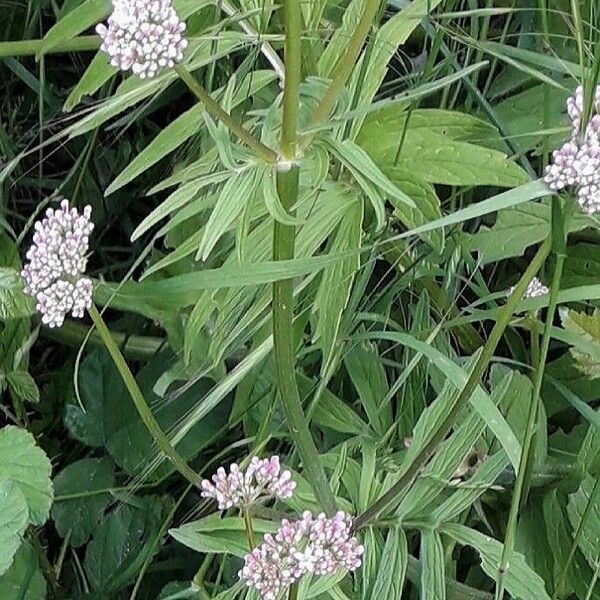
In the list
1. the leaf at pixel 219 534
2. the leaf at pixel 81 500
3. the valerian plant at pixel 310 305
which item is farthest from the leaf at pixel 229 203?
the leaf at pixel 81 500

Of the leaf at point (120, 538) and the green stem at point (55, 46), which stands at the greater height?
the green stem at point (55, 46)

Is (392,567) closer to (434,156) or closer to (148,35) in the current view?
(434,156)

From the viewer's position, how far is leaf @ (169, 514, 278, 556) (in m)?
0.84

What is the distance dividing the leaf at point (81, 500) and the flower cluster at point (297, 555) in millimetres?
560

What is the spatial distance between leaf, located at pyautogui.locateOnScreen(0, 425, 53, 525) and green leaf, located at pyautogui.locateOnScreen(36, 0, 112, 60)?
0.44 m

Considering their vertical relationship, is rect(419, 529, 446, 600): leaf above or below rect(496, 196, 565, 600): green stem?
below

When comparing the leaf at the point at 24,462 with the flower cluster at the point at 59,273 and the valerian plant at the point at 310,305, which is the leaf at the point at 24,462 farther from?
the flower cluster at the point at 59,273

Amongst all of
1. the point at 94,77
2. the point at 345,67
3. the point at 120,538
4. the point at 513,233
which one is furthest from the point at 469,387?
the point at 120,538

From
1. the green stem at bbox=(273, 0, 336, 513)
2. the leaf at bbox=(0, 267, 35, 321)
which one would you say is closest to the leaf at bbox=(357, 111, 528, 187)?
the green stem at bbox=(273, 0, 336, 513)

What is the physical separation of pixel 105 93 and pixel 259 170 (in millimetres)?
660

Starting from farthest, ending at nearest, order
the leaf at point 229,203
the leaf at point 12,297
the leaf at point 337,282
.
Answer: the leaf at point 12,297 < the leaf at point 337,282 < the leaf at point 229,203

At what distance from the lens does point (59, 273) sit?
2.33 ft

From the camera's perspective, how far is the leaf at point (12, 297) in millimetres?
1035

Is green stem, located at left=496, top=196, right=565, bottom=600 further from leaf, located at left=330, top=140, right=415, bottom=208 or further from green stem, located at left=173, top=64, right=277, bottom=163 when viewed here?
green stem, located at left=173, top=64, right=277, bottom=163
